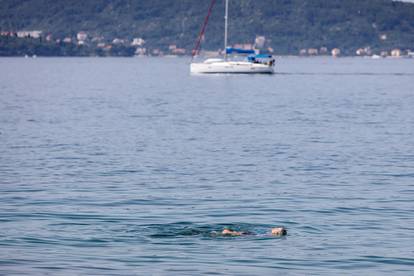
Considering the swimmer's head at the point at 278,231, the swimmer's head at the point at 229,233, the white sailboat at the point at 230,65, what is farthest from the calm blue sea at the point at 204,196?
the white sailboat at the point at 230,65

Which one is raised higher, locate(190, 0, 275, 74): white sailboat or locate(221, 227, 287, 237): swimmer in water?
locate(221, 227, 287, 237): swimmer in water

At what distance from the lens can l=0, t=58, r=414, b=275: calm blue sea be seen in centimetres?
2464

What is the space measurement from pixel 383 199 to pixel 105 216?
9.29m

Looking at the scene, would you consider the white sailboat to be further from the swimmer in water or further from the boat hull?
the swimmer in water

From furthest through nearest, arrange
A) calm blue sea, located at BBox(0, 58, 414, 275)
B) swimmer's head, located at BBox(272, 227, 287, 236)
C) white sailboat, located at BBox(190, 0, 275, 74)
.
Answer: white sailboat, located at BBox(190, 0, 275, 74) < swimmer's head, located at BBox(272, 227, 287, 236) < calm blue sea, located at BBox(0, 58, 414, 275)

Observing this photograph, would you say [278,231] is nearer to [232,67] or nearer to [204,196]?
[204,196]

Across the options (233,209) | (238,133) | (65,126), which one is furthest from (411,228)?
(65,126)

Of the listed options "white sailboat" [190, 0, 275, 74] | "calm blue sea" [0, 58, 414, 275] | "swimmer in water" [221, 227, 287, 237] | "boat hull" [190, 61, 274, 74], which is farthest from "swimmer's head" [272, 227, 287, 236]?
"boat hull" [190, 61, 274, 74]

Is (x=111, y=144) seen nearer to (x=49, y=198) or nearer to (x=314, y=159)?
(x=314, y=159)

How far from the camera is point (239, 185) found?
118 ft

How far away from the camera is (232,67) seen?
14525 centimetres

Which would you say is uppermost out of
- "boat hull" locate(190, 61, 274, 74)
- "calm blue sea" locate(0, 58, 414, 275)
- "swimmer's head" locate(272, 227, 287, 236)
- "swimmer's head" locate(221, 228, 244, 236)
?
"swimmer's head" locate(272, 227, 287, 236)

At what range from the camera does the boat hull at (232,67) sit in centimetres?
14400

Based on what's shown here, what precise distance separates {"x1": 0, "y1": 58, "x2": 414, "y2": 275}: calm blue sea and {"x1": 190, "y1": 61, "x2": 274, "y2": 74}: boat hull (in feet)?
255
